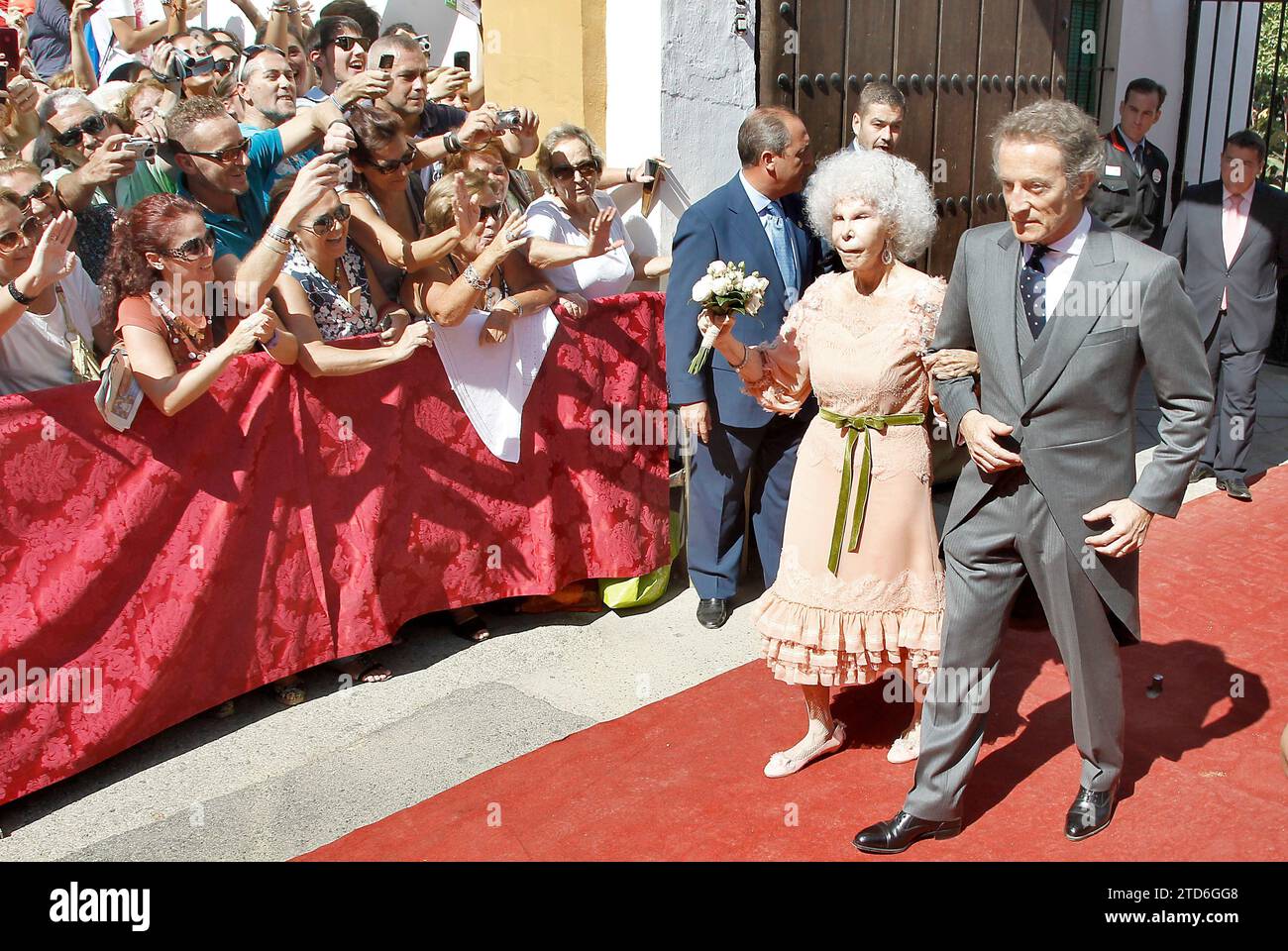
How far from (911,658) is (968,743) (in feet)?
1.54

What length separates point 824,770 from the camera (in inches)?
166

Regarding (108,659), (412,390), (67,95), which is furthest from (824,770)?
(67,95)

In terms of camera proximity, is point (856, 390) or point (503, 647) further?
point (503, 647)

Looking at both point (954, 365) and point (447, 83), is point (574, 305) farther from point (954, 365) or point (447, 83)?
point (954, 365)

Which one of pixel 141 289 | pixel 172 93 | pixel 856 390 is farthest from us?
pixel 172 93

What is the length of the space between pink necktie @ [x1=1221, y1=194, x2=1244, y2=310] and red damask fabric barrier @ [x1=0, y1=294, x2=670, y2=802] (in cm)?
338

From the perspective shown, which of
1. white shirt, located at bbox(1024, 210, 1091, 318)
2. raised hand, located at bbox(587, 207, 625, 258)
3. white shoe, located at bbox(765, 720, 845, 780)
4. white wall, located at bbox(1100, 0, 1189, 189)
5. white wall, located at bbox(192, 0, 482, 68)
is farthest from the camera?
white wall, located at bbox(1100, 0, 1189, 189)

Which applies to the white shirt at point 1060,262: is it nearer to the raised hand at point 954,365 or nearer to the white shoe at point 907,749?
the raised hand at point 954,365

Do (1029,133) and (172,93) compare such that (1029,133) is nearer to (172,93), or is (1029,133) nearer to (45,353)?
(45,353)

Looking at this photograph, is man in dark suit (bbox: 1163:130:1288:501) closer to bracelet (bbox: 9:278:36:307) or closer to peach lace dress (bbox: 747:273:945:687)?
peach lace dress (bbox: 747:273:945:687)

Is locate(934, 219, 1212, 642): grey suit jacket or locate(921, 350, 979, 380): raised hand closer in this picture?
locate(934, 219, 1212, 642): grey suit jacket

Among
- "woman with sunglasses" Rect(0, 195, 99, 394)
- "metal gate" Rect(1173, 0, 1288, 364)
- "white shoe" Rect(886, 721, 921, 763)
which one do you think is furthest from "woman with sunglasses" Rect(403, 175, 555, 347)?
"metal gate" Rect(1173, 0, 1288, 364)

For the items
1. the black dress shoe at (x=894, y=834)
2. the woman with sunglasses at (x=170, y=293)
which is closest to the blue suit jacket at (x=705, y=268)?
the woman with sunglasses at (x=170, y=293)

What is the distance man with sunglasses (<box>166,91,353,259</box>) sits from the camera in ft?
15.2
